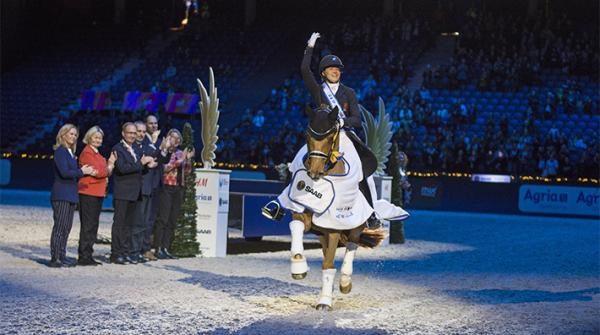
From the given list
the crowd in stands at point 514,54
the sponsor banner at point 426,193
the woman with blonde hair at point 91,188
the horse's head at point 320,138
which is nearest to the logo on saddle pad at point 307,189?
the horse's head at point 320,138

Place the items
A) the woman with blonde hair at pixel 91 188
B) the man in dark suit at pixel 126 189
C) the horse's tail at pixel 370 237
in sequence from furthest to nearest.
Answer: the man in dark suit at pixel 126 189 → the woman with blonde hair at pixel 91 188 → the horse's tail at pixel 370 237

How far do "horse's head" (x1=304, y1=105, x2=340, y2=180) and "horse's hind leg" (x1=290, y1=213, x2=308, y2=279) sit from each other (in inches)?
26.4

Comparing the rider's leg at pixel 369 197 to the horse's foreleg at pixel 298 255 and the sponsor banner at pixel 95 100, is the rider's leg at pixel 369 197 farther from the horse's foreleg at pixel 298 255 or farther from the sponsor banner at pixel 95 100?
the sponsor banner at pixel 95 100

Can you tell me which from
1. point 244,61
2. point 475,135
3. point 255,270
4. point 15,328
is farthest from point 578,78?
point 15,328

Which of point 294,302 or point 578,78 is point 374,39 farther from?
point 294,302

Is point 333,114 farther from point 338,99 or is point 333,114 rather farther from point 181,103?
point 181,103

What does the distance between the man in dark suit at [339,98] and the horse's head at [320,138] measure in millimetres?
554

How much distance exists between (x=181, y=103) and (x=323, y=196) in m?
→ 30.0

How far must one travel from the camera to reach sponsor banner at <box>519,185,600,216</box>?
31.9 meters

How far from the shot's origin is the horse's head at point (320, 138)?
32.2 ft

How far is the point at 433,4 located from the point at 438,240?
2535cm

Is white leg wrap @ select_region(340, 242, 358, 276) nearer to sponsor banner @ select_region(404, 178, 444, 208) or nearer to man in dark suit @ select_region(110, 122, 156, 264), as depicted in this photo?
man in dark suit @ select_region(110, 122, 156, 264)

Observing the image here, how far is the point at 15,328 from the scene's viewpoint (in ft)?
27.8

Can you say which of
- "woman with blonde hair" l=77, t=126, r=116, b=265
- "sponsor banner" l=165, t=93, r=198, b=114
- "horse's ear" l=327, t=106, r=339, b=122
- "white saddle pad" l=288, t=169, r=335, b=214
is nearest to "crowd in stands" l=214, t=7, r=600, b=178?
"sponsor banner" l=165, t=93, r=198, b=114
